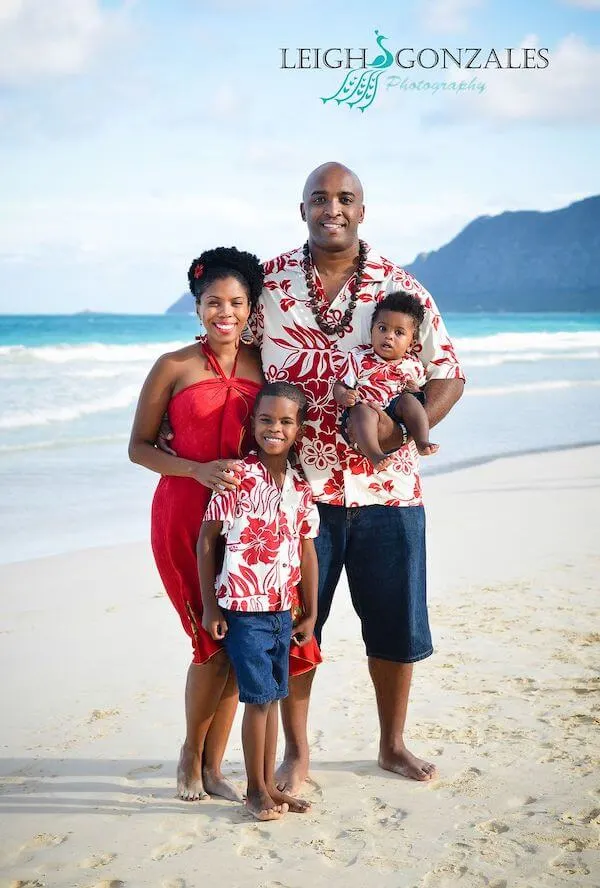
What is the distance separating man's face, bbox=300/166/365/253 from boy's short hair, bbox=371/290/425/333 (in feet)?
0.93

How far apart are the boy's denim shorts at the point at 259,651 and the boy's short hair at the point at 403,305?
105 cm

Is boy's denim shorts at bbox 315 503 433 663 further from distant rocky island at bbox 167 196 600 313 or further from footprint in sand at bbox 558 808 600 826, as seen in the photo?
distant rocky island at bbox 167 196 600 313

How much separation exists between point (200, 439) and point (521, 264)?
321 feet

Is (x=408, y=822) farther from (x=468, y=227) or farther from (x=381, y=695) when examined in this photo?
(x=468, y=227)

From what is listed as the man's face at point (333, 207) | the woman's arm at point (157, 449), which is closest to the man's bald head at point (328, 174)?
the man's face at point (333, 207)

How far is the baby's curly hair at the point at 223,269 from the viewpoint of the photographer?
10.7 feet

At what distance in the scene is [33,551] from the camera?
6.74 metres

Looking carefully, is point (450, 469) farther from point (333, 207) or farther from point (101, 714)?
point (333, 207)

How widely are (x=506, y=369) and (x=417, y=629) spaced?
64.3 feet

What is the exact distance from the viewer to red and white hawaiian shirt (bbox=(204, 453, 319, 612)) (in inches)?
122

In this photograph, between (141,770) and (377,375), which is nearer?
(377,375)

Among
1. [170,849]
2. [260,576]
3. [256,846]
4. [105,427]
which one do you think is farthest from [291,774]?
[105,427]

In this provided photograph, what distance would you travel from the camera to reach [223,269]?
3264 millimetres

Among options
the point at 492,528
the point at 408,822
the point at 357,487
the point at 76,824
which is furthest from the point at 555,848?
the point at 492,528
